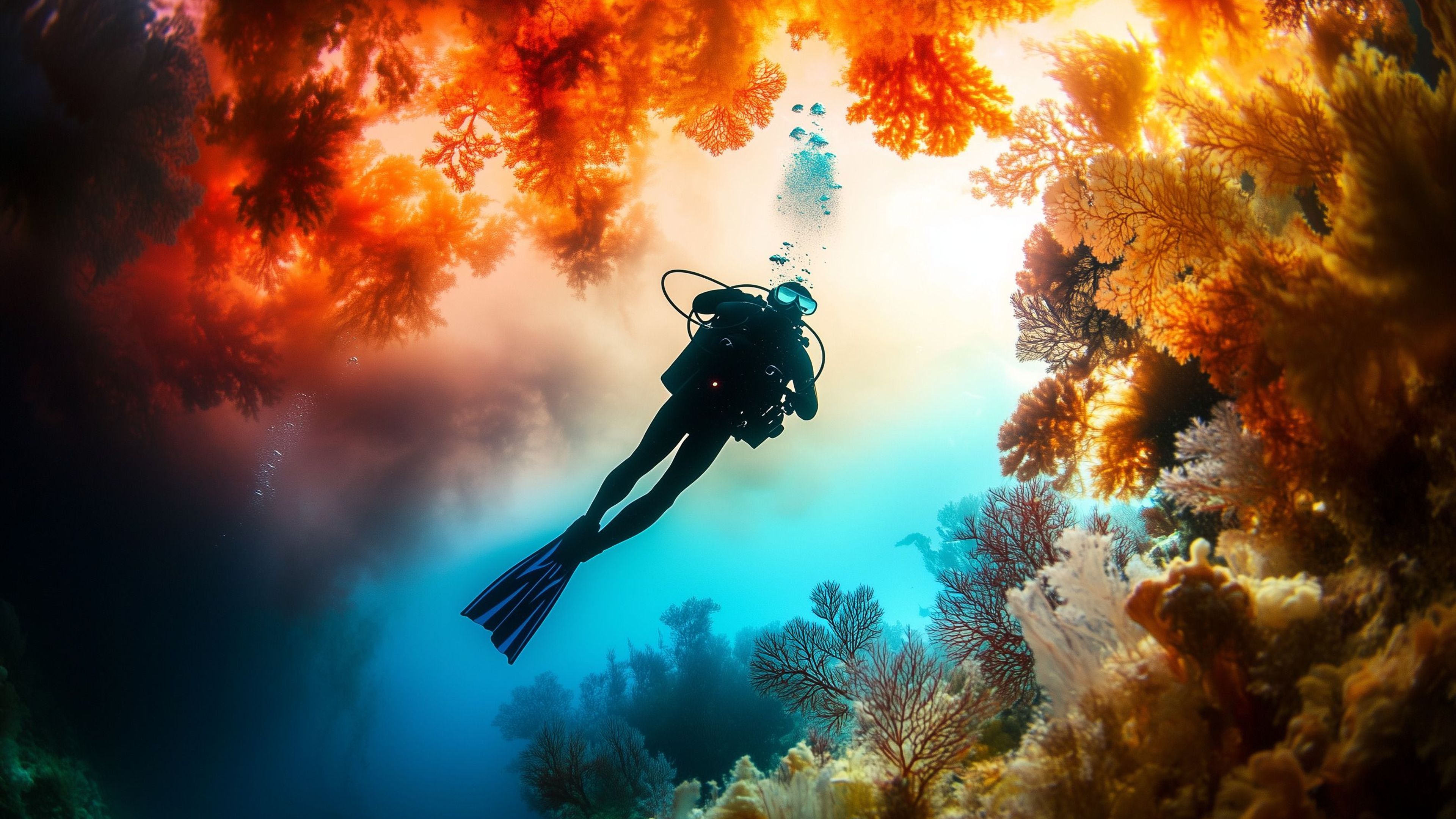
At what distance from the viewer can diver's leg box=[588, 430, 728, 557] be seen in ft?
13.9

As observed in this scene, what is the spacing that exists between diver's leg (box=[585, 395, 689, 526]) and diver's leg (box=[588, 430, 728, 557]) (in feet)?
0.43

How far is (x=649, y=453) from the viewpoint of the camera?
173 inches

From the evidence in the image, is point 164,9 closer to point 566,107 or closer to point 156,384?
point 566,107

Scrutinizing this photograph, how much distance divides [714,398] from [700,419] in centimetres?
25

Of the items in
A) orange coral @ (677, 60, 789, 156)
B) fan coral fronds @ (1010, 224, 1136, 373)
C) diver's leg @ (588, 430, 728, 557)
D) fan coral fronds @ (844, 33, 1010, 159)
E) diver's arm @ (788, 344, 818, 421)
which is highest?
orange coral @ (677, 60, 789, 156)

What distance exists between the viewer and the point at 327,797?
1171 inches

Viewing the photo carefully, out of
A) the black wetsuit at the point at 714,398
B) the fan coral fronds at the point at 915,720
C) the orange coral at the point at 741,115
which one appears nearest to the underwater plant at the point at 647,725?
the black wetsuit at the point at 714,398

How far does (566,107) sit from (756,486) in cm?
2558

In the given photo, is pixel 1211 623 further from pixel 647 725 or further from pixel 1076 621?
pixel 647 725

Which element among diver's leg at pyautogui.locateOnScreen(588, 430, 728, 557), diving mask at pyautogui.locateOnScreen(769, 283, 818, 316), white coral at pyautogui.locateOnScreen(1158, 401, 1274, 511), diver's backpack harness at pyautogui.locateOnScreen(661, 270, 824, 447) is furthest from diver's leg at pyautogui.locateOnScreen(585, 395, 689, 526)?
white coral at pyautogui.locateOnScreen(1158, 401, 1274, 511)

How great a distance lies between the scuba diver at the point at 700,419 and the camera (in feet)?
14.2

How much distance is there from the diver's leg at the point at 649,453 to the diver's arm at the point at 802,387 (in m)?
1.06

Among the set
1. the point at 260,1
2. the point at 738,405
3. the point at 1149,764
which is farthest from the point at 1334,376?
the point at 260,1

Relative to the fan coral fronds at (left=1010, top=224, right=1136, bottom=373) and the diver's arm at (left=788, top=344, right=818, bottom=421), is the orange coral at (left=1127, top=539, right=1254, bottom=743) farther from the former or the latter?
the fan coral fronds at (left=1010, top=224, right=1136, bottom=373)
